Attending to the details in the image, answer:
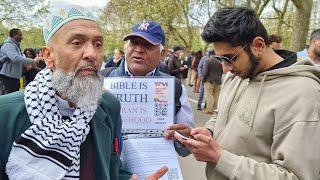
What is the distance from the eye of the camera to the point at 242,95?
90.0 inches

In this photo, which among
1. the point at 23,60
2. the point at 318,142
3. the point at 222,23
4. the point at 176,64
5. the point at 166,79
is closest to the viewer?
the point at 318,142

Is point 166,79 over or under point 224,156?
over

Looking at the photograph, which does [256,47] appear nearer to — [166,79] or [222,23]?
[222,23]

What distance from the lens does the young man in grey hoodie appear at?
196 cm

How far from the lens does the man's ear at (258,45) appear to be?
2182 mm

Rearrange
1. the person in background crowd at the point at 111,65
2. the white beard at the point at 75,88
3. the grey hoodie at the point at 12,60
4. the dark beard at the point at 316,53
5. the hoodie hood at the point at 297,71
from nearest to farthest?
1. the white beard at the point at 75,88
2. the hoodie hood at the point at 297,71
3. the person in background crowd at the point at 111,65
4. the dark beard at the point at 316,53
5. the grey hoodie at the point at 12,60

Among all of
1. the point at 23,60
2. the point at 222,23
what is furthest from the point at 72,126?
the point at 23,60

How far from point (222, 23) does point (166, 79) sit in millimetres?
498

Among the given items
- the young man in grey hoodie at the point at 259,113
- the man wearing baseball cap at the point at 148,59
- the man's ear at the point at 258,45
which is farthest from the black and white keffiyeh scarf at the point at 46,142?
the man wearing baseball cap at the point at 148,59

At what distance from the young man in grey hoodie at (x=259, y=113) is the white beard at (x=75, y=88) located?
569 mm

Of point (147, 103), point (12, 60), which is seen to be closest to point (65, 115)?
point (147, 103)

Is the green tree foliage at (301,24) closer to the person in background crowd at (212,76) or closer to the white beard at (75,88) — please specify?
the person in background crowd at (212,76)

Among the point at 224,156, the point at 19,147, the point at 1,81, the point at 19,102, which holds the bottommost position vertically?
the point at 1,81

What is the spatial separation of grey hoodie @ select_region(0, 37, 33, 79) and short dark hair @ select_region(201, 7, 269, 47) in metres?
6.83
